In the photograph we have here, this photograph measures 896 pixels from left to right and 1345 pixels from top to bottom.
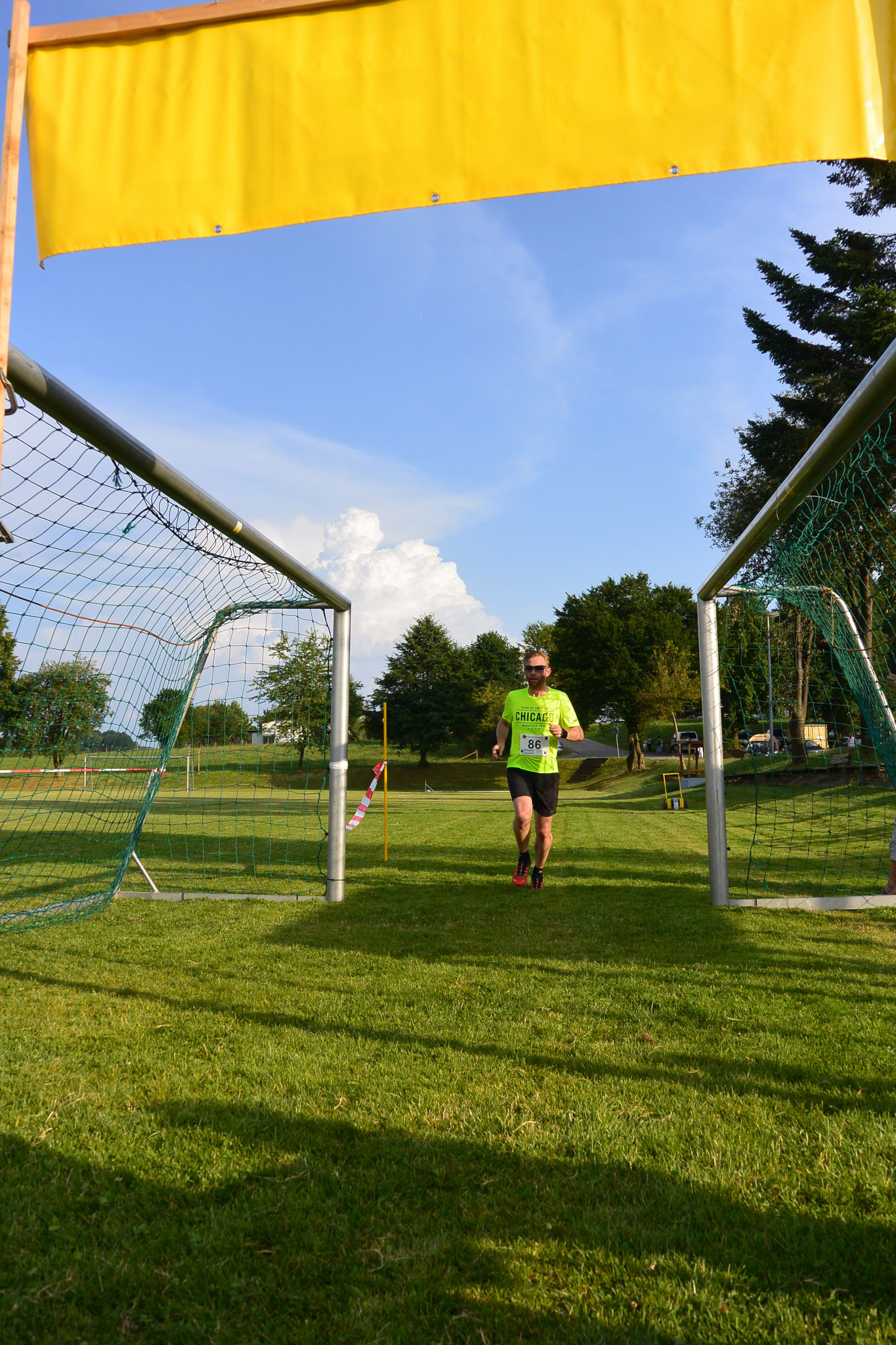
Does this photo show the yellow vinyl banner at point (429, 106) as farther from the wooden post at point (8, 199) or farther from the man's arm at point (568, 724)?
the man's arm at point (568, 724)

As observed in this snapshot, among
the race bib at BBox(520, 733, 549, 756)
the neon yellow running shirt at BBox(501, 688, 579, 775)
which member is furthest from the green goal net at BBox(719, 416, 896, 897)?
the race bib at BBox(520, 733, 549, 756)

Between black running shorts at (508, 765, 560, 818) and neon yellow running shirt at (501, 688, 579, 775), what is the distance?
53mm

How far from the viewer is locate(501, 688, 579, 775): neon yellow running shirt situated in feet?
23.6

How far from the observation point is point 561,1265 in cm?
189

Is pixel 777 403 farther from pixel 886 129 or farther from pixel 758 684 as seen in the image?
pixel 886 129

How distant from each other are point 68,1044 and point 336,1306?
2056 mm

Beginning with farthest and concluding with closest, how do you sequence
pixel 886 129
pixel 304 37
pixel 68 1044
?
1. pixel 68 1044
2. pixel 304 37
3. pixel 886 129

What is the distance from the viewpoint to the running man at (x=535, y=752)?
23.4ft

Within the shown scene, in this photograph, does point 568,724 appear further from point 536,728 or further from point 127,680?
point 127,680

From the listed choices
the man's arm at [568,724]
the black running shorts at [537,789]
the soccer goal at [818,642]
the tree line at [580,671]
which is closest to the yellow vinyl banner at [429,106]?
the soccer goal at [818,642]

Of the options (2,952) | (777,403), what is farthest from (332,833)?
(777,403)

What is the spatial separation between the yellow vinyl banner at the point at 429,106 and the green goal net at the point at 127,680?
1.04m

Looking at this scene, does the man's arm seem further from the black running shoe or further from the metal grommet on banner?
the metal grommet on banner

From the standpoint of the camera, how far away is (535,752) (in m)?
7.21
